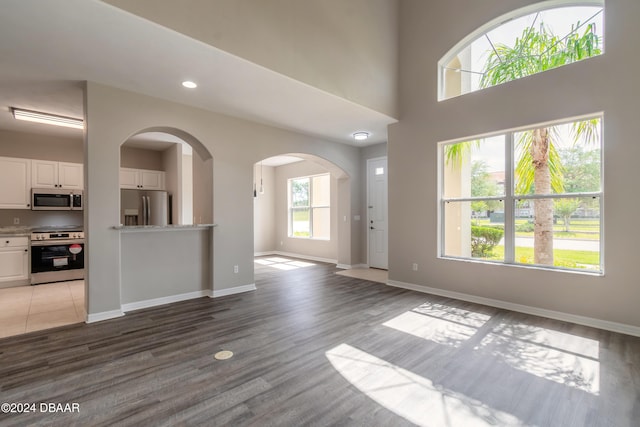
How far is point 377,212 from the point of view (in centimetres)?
682

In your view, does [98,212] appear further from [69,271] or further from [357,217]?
[357,217]

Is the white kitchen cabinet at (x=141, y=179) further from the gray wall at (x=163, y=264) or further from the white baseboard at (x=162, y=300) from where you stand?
the white baseboard at (x=162, y=300)

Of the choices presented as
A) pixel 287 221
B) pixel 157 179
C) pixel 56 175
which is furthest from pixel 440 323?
pixel 56 175

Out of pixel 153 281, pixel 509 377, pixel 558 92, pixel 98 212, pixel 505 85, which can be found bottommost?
pixel 509 377

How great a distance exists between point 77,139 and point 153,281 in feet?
13.5

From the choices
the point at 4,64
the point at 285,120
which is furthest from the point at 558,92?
the point at 4,64

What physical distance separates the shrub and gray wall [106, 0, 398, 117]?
7.28ft

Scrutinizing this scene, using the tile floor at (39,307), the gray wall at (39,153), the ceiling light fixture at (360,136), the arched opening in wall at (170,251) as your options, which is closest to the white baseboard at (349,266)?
the ceiling light fixture at (360,136)

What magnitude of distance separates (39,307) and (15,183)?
114 inches

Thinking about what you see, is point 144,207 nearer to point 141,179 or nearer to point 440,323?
point 141,179

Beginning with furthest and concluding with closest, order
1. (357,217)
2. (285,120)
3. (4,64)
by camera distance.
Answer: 1. (357,217)
2. (285,120)
3. (4,64)

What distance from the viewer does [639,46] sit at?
3.08 metres

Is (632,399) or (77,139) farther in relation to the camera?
(77,139)

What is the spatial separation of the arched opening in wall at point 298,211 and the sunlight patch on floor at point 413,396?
4566 mm
